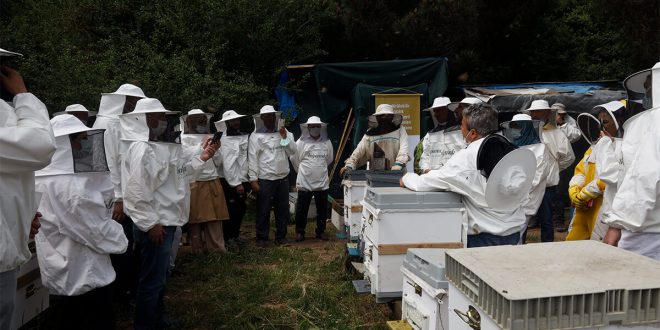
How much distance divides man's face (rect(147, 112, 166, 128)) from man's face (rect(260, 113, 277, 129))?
143 inches

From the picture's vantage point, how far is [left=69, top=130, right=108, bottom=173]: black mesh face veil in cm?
348

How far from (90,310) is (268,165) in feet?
14.3

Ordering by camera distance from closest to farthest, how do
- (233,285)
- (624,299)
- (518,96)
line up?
(624,299)
(233,285)
(518,96)

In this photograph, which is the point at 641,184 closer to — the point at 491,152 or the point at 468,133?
the point at 491,152

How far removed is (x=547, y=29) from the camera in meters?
14.5

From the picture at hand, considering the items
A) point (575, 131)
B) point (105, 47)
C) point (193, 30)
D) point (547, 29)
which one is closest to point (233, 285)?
point (575, 131)

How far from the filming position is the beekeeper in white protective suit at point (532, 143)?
5007mm

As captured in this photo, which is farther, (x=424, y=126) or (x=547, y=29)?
(x=547, y=29)

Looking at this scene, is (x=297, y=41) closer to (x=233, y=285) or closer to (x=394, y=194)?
(x=233, y=285)

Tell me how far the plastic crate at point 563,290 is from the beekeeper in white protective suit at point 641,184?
923 mm

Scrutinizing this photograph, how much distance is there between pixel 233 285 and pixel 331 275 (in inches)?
42.9

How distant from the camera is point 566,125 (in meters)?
8.30

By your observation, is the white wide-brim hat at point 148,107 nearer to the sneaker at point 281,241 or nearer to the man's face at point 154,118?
the man's face at point 154,118

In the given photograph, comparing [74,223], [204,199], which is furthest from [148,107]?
[204,199]
